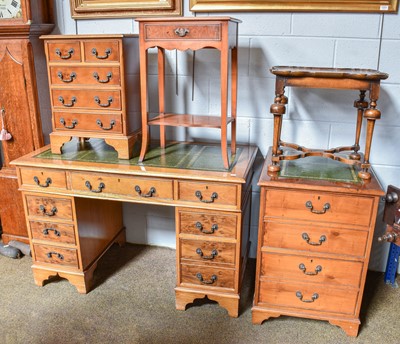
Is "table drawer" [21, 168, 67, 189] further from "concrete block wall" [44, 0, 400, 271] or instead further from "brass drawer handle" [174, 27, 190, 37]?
"brass drawer handle" [174, 27, 190, 37]

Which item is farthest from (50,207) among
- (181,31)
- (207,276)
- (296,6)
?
(296,6)

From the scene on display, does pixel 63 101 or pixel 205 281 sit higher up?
pixel 63 101

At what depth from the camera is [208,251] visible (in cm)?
207

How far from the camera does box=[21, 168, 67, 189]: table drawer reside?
212 centimetres

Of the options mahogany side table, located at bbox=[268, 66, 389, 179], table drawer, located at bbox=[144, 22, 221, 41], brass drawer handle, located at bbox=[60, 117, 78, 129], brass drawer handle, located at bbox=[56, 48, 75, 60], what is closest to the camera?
mahogany side table, located at bbox=[268, 66, 389, 179]

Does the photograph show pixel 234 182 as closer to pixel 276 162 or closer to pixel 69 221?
pixel 276 162

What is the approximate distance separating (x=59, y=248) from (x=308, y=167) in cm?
145

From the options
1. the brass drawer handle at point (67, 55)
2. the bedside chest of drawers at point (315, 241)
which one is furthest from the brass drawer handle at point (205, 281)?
the brass drawer handle at point (67, 55)

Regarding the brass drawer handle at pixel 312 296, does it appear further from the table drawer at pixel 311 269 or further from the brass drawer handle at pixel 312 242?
the brass drawer handle at pixel 312 242

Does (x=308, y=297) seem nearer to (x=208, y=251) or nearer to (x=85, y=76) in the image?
(x=208, y=251)

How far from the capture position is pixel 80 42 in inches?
80.0

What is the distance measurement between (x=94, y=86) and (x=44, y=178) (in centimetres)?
56

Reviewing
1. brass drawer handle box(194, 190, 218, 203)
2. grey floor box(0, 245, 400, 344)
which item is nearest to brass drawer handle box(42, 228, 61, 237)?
grey floor box(0, 245, 400, 344)

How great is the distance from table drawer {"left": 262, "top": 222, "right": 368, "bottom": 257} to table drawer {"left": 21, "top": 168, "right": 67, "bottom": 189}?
3.57 ft
